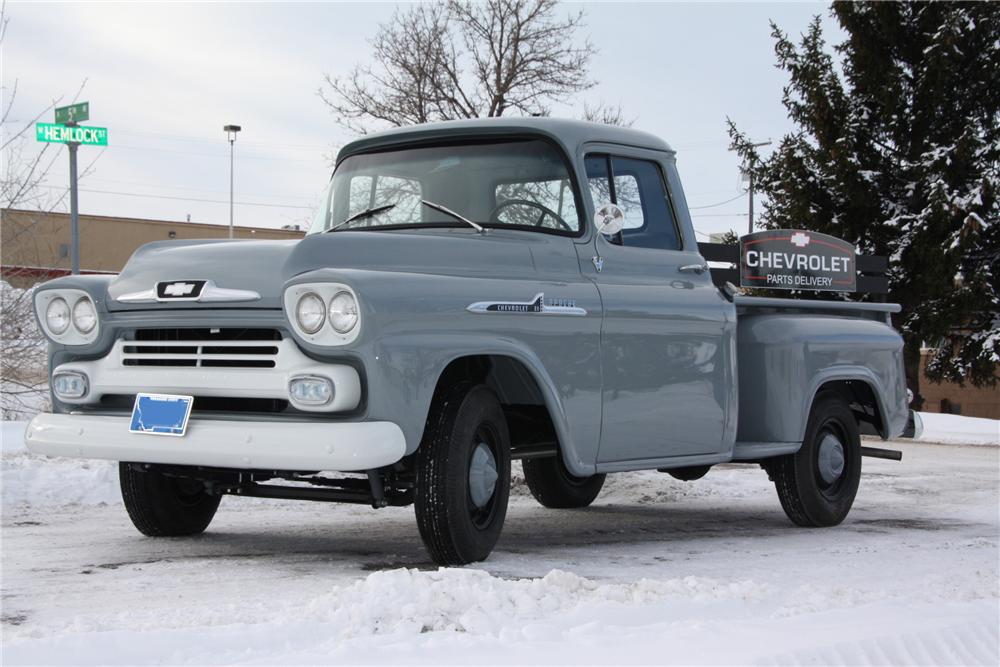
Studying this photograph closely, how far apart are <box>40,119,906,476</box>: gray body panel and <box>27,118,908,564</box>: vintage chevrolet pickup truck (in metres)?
0.01

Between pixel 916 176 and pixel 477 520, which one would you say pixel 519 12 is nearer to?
pixel 916 176

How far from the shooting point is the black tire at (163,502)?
6262 millimetres

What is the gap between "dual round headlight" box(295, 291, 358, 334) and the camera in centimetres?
491

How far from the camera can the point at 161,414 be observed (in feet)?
17.1

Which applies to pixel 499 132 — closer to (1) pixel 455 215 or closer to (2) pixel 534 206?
(2) pixel 534 206

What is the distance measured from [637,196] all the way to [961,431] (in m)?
12.1

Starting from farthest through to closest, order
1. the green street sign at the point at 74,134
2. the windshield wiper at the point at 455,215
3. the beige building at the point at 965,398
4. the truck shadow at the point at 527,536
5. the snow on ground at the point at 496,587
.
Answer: the beige building at the point at 965,398, the green street sign at the point at 74,134, the windshield wiper at the point at 455,215, the truck shadow at the point at 527,536, the snow on ground at the point at 496,587

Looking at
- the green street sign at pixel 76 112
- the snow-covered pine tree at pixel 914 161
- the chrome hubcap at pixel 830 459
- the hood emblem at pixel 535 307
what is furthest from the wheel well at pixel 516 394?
the snow-covered pine tree at pixel 914 161

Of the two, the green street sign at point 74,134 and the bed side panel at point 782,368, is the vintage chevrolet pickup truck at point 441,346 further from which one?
the green street sign at point 74,134

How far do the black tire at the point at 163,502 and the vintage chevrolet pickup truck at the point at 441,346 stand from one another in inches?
0.5

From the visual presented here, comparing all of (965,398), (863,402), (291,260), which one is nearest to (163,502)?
(291,260)

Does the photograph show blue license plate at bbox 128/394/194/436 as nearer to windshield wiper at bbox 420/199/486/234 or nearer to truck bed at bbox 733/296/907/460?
windshield wiper at bbox 420/199/486/234

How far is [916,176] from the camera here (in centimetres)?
2334

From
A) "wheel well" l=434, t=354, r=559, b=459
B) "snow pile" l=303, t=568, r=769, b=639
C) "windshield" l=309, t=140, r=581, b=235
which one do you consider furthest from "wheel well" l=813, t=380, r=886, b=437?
"snow pile" l=303, t=568, r=769, b=639
